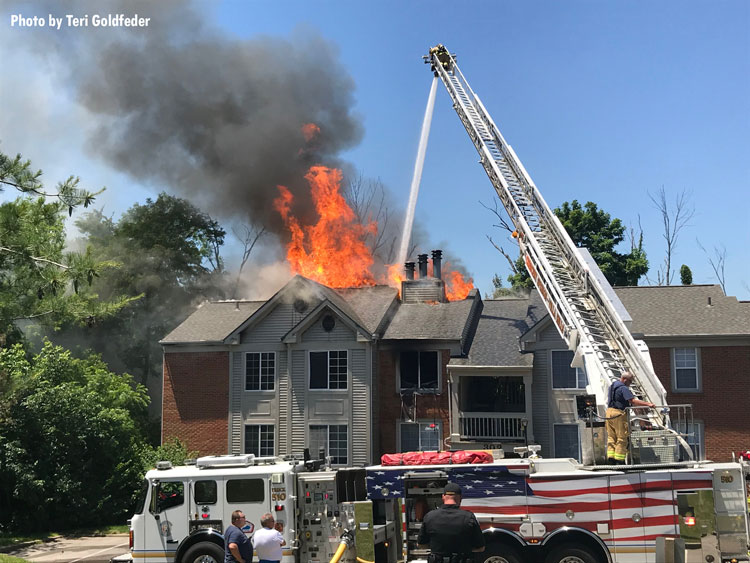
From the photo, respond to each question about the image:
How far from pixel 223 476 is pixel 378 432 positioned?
14536 millimetres

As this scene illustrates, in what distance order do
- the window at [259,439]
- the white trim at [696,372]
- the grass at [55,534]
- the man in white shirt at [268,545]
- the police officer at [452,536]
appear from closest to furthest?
the police officer at [452,536]
the man in white shirt at [268,545]
the grass at [55,534]
the white trim at [696,372]
the window at [259,439]

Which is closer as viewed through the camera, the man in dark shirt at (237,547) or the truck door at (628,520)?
the man in dark shirt at (237,547)

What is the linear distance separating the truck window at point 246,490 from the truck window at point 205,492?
0.88 ft

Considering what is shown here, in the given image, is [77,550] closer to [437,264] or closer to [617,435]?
[617,435]

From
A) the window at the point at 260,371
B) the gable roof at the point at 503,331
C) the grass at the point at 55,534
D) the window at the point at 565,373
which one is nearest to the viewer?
the grass at the point at 55,534

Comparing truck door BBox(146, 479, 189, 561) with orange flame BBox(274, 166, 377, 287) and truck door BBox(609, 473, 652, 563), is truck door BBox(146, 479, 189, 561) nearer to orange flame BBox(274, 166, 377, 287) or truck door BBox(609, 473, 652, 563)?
truck door BBox(609, 473, 652, 563)

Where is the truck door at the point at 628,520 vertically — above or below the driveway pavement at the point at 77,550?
above

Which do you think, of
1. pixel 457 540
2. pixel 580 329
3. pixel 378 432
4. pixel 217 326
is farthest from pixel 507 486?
pixel 217 326

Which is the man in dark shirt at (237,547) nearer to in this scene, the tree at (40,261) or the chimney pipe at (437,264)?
the tree at (40,261)

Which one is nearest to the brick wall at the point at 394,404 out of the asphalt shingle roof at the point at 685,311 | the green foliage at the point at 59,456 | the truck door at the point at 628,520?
the asphalt shingle roof at the point at 685,311

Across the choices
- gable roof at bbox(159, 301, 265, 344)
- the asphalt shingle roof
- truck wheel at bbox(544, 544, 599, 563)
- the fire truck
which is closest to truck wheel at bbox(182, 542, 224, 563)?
the fire truck

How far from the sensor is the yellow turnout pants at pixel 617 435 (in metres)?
12.9

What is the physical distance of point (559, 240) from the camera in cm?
2105

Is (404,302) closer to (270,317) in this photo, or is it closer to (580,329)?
(270,317)
